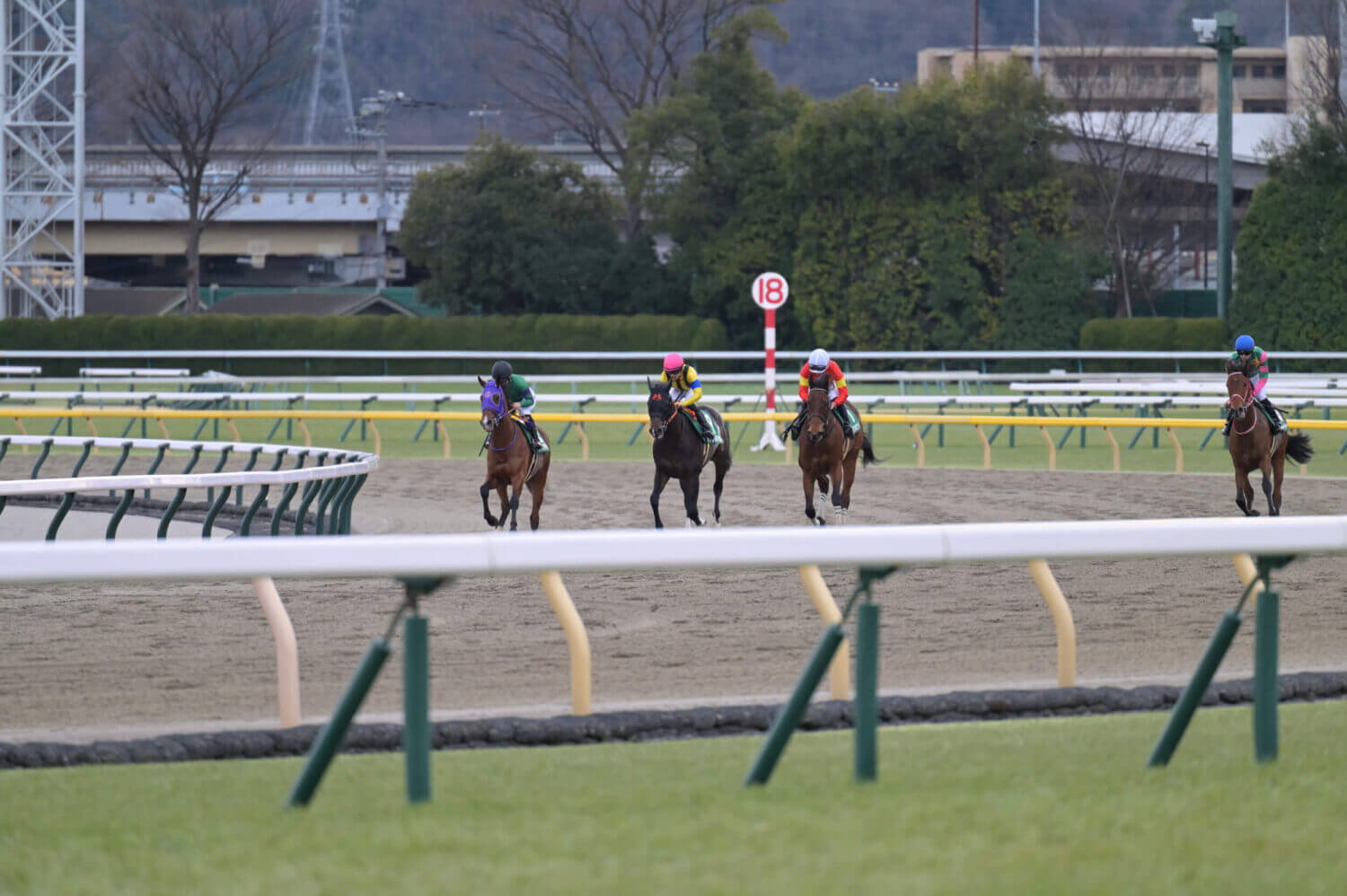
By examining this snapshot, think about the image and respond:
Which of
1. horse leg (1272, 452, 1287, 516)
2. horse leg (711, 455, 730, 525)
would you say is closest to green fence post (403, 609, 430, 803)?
horse leg (711, 455, 730, 525)

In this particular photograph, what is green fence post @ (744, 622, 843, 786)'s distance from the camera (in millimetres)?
3279

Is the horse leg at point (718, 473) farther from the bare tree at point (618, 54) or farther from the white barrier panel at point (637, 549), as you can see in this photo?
the bare tree at point (618, 54)

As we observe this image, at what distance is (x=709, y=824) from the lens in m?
3.06

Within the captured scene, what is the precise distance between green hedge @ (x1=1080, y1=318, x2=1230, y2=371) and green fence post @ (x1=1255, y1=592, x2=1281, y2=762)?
26912mm

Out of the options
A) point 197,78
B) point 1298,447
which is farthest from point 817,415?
point 197,78

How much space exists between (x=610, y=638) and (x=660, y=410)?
5.48 metres

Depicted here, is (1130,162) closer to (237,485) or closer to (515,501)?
(515,501)

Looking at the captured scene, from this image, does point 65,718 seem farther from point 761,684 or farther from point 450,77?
point 450,77

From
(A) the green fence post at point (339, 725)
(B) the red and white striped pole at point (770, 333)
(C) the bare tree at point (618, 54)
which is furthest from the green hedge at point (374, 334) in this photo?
(A) the green fence post at point (339, 725)

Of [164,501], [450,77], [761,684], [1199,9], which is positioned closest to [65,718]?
[761,684]

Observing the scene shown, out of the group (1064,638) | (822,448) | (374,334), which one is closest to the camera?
(1064,638)

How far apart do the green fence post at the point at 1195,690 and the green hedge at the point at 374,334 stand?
32286 mm

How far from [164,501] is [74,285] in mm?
28865

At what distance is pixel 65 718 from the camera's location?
5074mm
